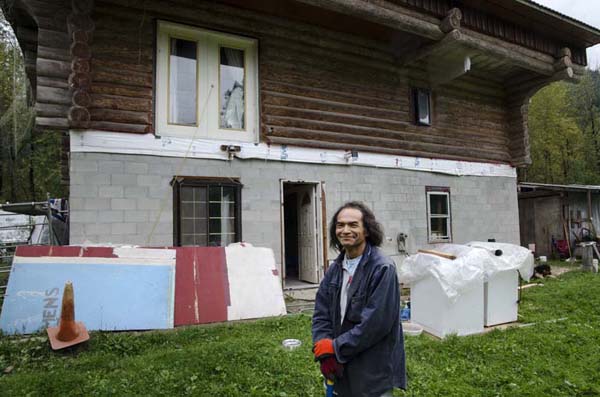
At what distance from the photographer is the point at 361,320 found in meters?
1.92

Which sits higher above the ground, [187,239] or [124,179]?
[124,179]

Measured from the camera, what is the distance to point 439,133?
9.63 metres

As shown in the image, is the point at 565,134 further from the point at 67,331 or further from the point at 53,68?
the point at 67,331

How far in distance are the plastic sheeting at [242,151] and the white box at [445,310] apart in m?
3.57

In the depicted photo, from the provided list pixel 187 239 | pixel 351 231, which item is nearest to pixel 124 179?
pixel 187 239

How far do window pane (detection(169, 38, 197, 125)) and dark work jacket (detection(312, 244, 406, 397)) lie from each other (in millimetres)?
5491

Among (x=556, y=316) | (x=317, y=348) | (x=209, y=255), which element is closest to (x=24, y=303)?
(x=209, y=255)

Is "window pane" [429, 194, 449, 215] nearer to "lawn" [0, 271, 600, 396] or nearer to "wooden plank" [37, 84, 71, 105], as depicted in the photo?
"lawn" [0, 271, 600, 396]

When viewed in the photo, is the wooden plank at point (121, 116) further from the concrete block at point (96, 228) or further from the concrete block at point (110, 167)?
the concrete block at point (96, 228)

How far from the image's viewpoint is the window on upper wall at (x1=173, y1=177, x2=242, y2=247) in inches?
254

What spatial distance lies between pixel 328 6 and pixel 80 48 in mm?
3884

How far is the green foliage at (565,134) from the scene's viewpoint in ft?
72.9

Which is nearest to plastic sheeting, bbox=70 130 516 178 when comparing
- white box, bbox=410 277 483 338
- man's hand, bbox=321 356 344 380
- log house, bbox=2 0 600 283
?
log house, bbox=2 0 600 283

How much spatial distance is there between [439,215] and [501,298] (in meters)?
4.36
